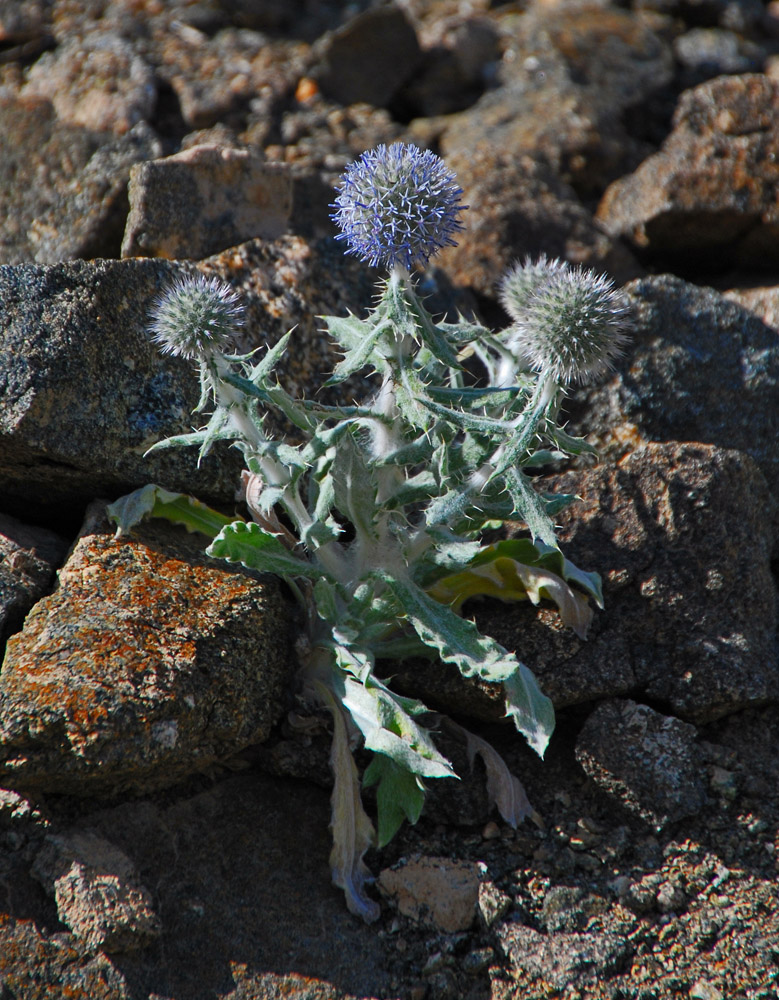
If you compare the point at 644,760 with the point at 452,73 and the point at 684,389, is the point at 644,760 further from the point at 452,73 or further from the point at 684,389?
the point at 452,73

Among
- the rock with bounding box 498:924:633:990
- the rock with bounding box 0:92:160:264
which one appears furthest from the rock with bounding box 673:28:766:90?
the rock with bounding box 498:924:633:990

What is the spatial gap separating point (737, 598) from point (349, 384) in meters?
1.95

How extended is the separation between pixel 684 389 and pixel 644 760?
1.87m

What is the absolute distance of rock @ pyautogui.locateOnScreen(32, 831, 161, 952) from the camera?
103 inches

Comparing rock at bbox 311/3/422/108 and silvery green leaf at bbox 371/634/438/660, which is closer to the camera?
silvery green leaf at bbox 371/634/438/660

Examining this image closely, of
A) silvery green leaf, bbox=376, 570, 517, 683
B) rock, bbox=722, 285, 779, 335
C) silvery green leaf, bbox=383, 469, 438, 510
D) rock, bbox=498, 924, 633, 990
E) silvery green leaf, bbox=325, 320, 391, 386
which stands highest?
silvery green leaf, bbox=325, 320, 391, 386

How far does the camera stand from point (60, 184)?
4832mm

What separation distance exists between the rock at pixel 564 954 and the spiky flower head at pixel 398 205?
2.27 m

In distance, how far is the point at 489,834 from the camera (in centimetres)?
309

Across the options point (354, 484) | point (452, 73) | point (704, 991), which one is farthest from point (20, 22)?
point (704, 991)

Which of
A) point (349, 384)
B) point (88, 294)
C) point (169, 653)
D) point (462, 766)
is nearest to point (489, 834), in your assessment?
point (462, 766)

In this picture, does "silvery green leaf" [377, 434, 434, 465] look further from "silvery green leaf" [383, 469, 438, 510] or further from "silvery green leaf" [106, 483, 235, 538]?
"silvery green leaf" [106, 483, 235, 538]

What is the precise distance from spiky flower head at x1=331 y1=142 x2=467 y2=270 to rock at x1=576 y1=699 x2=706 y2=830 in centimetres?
183

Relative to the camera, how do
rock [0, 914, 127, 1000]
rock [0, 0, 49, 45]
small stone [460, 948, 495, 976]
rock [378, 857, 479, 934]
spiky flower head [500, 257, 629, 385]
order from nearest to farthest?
rock [0, 914, 127, 1000] < small stone [460, 948, 495, 976] < rock [378, 857, 479, 934] < spiky flower head [500, 257, 629, 385] < rock [0, 0, 49, 45]
